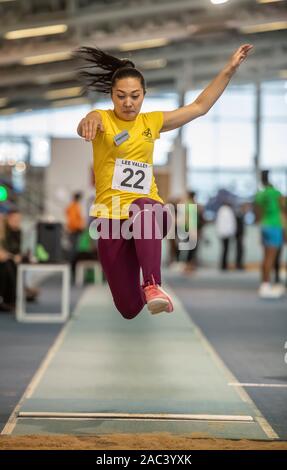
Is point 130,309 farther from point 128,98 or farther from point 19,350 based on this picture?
point 19,350

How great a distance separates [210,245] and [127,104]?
2009cm

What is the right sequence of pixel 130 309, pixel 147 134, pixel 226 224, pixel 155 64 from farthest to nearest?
pixel 155 64, pixel 226 224, pixel 130 309, pixel 147 134

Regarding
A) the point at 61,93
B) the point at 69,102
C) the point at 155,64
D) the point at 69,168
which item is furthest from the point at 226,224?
the point at 69,102

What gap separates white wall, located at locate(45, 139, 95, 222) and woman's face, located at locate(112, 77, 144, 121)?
15.0 meters

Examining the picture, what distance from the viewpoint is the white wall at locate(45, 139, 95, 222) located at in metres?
19.7

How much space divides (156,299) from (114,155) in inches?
27.9

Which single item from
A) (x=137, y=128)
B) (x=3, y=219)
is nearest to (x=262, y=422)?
(x=137, y=128)

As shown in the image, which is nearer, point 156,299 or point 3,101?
point 156,299

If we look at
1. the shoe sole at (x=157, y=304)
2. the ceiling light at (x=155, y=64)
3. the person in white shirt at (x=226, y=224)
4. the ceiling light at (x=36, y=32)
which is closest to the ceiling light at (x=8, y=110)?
the ceiling light at (x=155, y=64)

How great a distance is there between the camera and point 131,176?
14.1 ft

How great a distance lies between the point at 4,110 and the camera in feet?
102

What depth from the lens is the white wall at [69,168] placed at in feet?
64.5

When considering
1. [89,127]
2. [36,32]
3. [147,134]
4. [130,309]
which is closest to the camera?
[89,127]

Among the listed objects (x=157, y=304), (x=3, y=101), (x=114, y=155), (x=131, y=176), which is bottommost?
(x=157, y=304)
